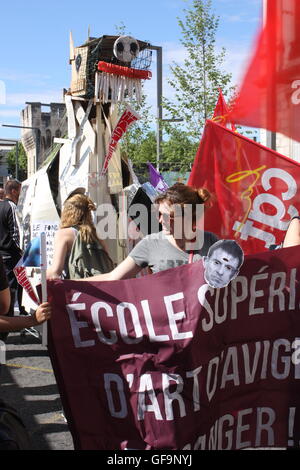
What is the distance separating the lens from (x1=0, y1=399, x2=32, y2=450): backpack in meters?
2.47

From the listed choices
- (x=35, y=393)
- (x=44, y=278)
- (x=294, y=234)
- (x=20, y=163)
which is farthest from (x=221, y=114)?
(x=20, y=163)

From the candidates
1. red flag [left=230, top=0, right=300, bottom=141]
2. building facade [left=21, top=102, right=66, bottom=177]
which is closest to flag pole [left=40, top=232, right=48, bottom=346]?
red flag [left=230, top=0, right=300, bottom=141]

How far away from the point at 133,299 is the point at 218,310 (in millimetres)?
443

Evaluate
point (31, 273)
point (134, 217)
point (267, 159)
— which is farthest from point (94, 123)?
point (267, 159)

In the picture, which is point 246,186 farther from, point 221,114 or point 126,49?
point 126,49

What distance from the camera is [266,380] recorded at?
356cm

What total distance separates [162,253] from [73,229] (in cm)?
164

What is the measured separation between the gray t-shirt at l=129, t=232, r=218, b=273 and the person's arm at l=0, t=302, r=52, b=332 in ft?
2.42

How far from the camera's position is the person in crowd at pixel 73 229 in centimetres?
510

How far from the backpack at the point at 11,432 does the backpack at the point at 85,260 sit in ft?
8.07

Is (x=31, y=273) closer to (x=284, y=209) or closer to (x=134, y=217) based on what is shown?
(x=134, y=217)

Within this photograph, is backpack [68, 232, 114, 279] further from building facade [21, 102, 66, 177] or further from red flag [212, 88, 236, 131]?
building facade [21, 102, 66, 177]

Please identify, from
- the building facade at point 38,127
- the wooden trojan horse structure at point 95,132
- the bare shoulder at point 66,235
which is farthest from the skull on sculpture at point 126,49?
the building facade at point 38,127

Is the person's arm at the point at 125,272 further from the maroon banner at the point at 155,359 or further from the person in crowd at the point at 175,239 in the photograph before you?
the maroon banner at the point at 155,359
